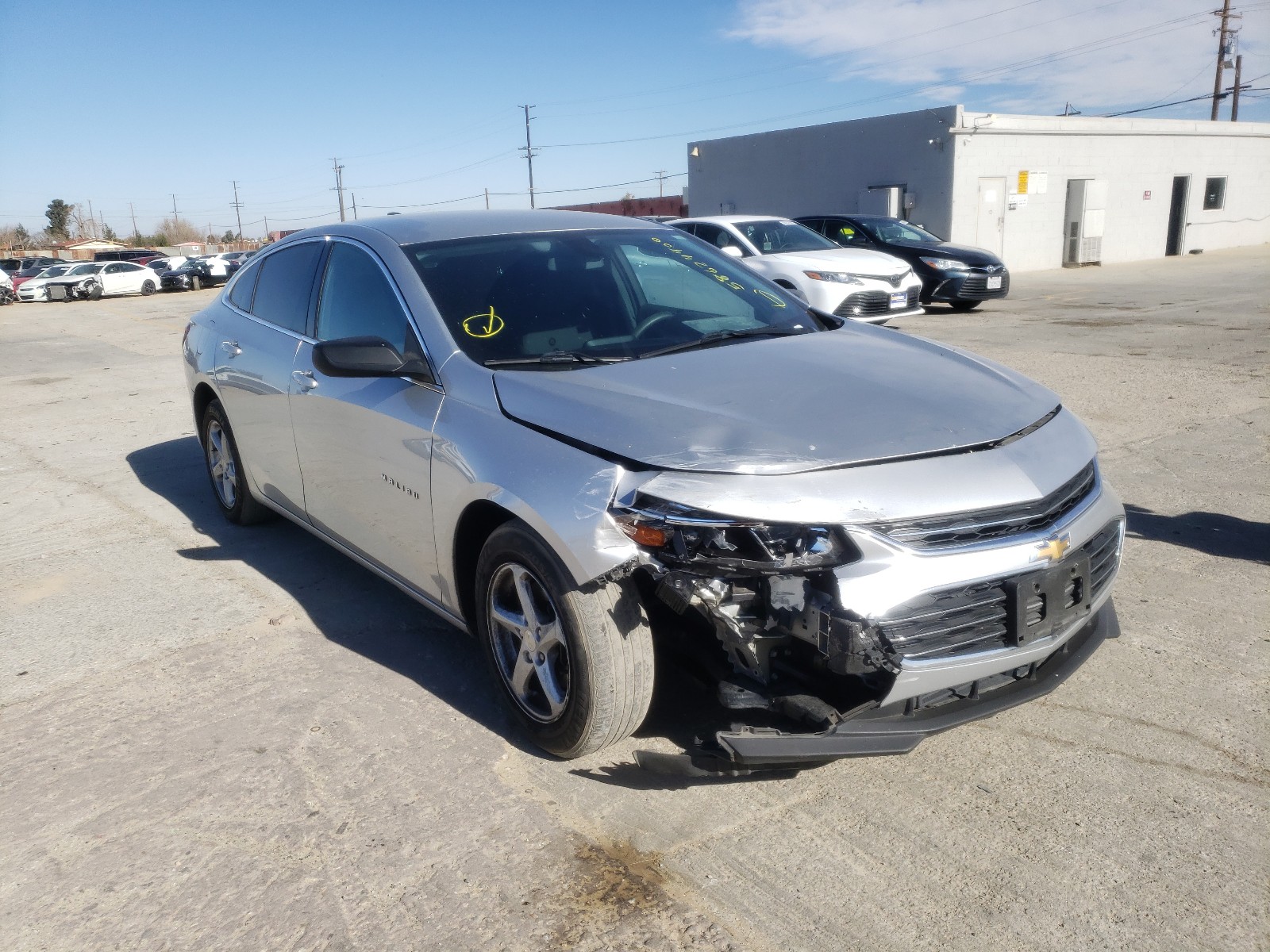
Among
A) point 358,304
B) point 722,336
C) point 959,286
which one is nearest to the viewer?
point 722,336

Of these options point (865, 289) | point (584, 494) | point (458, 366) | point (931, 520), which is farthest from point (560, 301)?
point (865, 289)

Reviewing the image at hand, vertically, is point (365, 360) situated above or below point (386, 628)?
above

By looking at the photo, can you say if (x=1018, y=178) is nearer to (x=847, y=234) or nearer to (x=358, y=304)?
(x=847, y=234)

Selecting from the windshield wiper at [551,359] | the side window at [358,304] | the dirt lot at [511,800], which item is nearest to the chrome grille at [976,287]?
the dirt lot at [511,800]

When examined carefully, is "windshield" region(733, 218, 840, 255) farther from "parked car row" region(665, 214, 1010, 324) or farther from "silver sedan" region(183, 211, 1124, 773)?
"silver sedan" region(183, 211, 1124, 773)

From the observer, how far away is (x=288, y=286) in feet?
15.8

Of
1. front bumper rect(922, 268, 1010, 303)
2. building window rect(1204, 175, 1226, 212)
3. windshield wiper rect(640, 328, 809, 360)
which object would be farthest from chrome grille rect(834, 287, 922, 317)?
building window rect(1204, 175, 1226, 212)

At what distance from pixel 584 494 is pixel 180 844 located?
4.86ft

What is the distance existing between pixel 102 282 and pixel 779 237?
25520 millimetres

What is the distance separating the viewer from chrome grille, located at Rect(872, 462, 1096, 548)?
2.59 meters

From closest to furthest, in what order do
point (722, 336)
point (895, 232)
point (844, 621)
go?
point (844, 621), point (722, 336), point (895, 232)

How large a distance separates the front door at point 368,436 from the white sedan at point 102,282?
102 ft

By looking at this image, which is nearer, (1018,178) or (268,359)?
(268,359)

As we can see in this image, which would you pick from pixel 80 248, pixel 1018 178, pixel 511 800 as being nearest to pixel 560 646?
pixel 511 800
